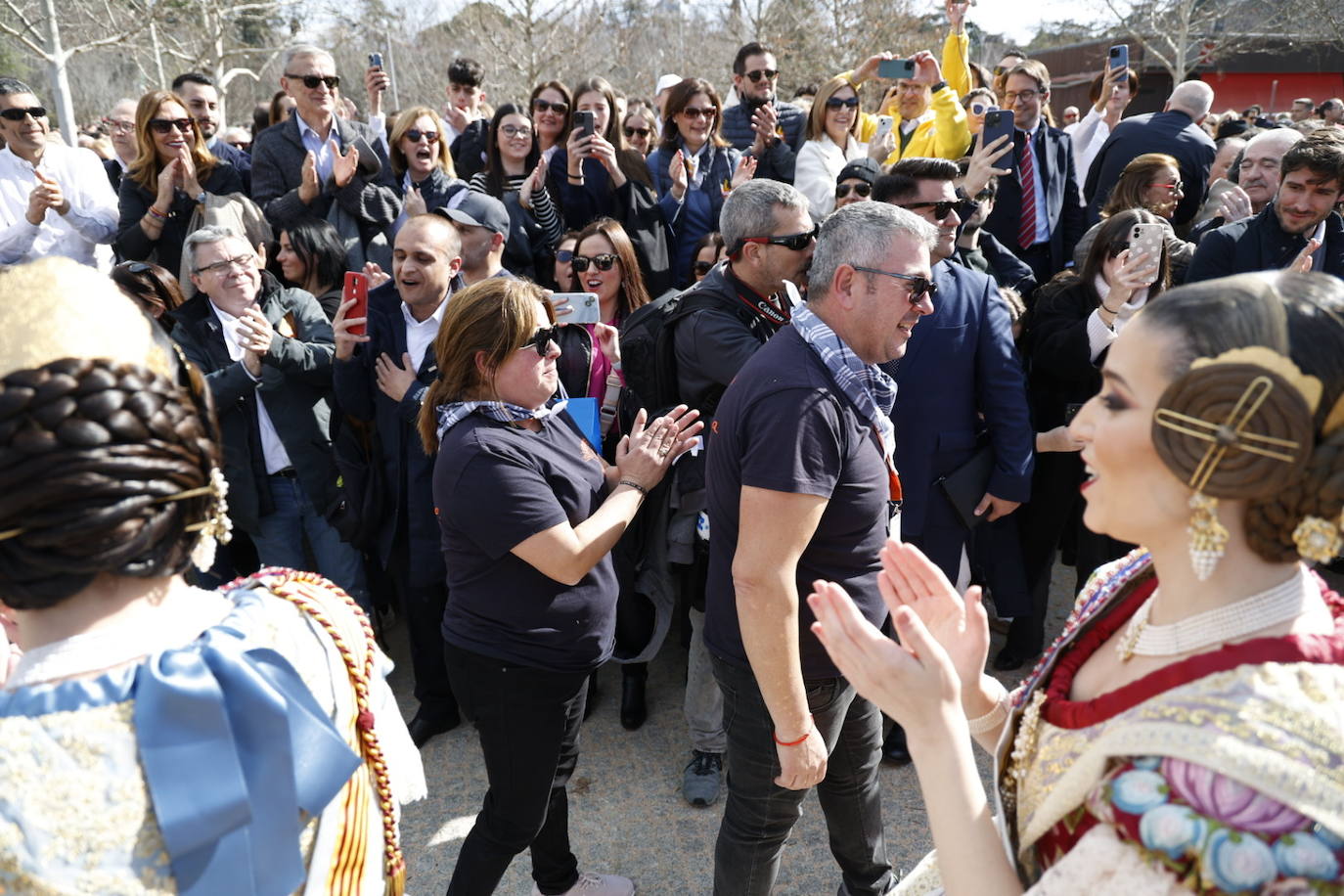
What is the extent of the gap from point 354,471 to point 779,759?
2431mm

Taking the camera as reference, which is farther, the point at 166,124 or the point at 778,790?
the point at 166,124

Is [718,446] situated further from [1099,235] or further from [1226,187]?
[1226,187]

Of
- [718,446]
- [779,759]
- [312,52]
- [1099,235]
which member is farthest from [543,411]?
[312,52]

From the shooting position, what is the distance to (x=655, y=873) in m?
3.34

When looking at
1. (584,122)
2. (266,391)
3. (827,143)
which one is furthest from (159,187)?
(827,143)

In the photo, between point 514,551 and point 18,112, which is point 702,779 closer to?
point 514,551

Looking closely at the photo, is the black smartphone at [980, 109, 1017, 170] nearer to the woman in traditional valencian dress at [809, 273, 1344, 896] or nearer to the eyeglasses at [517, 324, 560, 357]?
the eyeglasses at [517, 324, 560, 357]

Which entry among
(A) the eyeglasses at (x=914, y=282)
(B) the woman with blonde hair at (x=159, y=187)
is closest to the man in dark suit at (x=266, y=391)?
(B) the woman with blonde hair at (x=159, y=187)

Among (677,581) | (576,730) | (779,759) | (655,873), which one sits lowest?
(655,873)

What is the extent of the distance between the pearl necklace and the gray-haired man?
99cm

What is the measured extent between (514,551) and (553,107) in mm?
4454

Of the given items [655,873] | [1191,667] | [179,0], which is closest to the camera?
[1191,667]

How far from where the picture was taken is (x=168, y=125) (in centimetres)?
531

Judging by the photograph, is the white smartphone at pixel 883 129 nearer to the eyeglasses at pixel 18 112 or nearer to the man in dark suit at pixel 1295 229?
the man in dark suit at pixel 1295 229
